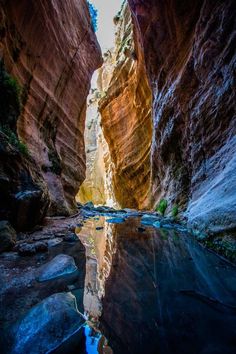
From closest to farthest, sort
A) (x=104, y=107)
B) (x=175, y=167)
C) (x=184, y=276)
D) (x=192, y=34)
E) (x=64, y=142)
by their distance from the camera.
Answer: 1. (x=184, y=276)
2. (x=192, y=34)
3. (x=175, y=167)
4. (x=64, y=142)
5. (x=104, y=107)

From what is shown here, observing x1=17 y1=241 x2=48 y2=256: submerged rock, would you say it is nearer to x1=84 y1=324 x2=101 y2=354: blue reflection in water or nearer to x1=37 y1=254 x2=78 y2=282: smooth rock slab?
x1=37 y1=254 x2=78 y2=282: smooth rock slab

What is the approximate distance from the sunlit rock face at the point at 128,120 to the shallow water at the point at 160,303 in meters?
13.2

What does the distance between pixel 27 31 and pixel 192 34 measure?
6.20 metres

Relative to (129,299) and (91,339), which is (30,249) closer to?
(129,299)

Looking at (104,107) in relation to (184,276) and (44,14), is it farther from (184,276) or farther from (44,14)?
(184,276)

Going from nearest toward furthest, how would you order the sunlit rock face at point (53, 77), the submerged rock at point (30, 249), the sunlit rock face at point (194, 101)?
1. the submerged rock at point (30, 249)
2. the sunlit rock face at point (194, 101)
3. the sunlit rock face at point (53, 77)

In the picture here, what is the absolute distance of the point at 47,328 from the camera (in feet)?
4.21

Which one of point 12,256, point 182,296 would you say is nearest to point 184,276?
point 182,296

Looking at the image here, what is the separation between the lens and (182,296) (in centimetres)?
186

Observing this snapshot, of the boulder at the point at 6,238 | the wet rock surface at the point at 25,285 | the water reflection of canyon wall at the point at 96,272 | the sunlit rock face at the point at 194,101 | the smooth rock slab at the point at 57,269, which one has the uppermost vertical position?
the sunlit rock face at the point at 194,101

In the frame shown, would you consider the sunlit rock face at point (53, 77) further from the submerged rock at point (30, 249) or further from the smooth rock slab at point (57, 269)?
the smooth rock slab at point (57, 269)

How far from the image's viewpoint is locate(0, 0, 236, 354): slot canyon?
143 centimetres

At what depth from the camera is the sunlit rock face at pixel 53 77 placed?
7373 mm

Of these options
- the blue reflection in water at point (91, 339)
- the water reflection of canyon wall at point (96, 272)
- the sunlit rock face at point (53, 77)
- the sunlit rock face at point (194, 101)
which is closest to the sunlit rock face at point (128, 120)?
the sunlit rock face at point (53, 77)
